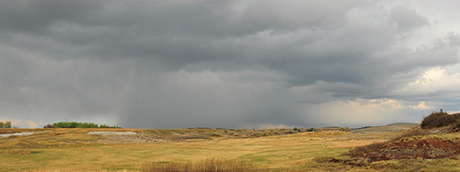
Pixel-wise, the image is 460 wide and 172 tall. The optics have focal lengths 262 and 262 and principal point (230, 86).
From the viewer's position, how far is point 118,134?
42.6 meters

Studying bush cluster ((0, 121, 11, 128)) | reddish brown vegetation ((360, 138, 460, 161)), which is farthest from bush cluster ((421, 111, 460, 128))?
bush cluster ((0, 121, 11, 128))

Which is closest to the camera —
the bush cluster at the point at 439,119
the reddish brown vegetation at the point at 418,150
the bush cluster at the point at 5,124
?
the reddish brown vegetation at the point at 418,150

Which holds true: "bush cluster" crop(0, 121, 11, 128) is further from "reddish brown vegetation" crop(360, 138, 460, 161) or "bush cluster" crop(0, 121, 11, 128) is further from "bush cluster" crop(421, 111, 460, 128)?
"bush cluster" crop(421, 111, 460, 128)

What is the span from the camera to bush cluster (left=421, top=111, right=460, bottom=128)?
31438mm

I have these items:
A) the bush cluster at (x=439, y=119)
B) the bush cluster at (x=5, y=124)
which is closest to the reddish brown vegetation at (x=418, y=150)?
the bush cluster at (x=439, y=119)

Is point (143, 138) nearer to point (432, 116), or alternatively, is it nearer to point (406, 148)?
point (406, 148)

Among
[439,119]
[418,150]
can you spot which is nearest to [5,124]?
[418,150]

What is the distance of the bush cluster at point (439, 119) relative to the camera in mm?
31438

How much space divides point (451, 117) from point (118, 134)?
46.5 meters

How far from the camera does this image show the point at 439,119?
113 feet

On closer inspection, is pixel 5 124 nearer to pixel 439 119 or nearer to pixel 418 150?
pixel 418 150

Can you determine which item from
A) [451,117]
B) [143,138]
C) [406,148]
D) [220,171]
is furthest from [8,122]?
[451,117]

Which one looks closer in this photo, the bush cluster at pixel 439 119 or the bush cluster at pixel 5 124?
the bush cluster at pixel 439 119

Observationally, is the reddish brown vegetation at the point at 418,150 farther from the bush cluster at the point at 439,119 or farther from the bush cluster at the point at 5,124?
the bush cluster at the point at 5,124
